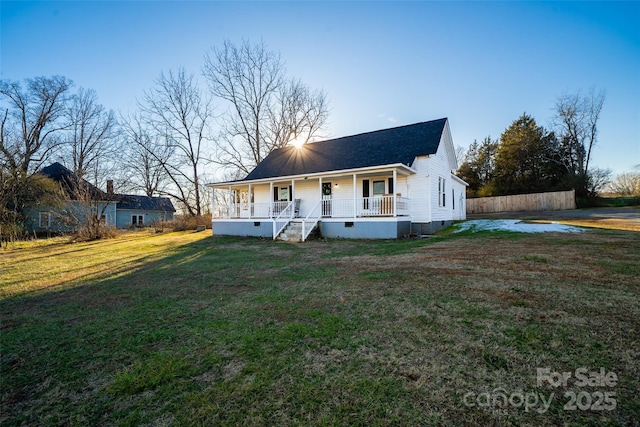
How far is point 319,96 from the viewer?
96.8ft

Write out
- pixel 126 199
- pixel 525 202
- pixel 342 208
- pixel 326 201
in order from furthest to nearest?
pixel 126 199 → pixel 525 202 → pixel 326 201 → pixel 342 208

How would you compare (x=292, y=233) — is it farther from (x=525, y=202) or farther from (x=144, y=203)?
(x=144, y=203)

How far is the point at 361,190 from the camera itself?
594 inches

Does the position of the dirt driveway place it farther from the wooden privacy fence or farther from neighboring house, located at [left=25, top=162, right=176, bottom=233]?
neighboring house, located at [left=25, top=162, right=176, bottom=233]

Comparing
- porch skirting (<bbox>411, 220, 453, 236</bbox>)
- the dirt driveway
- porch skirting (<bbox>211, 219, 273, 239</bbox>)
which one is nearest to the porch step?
porch skirting (<bbox>211, 219, 273, 239</bbox>)

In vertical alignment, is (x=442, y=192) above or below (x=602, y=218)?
above

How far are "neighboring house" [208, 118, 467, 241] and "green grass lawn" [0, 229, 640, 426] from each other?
775cm

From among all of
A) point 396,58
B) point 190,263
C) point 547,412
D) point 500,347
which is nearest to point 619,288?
point 500,347

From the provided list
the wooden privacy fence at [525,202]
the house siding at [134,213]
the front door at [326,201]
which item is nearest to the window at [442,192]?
the front door at [326,201]

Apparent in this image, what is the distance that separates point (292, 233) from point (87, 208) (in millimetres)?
14322

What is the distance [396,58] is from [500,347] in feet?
45.2

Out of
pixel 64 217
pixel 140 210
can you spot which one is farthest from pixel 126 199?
pixel 64 217

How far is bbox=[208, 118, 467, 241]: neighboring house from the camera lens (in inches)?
520

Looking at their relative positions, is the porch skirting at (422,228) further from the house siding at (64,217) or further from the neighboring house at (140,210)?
the neighboring house at (140,210)
